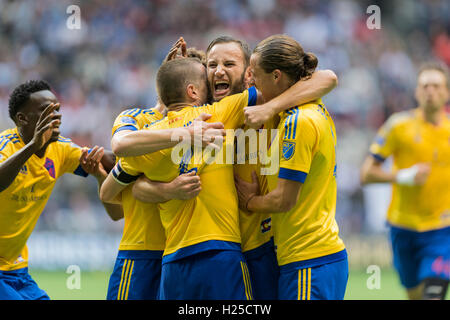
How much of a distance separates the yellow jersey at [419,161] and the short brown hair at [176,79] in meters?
4.00

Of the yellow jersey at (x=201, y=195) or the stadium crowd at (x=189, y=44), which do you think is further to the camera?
the stadium crowd at (x=189, y=44)

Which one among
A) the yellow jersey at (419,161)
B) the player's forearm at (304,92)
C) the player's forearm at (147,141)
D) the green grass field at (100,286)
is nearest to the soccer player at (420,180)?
the yellow jersey at (419,161)

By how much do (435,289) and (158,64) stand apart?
972 centimetres

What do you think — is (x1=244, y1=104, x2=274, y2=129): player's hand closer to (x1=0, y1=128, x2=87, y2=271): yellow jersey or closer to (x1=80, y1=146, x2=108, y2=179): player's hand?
(x1=80, y1=146, x2=108, y2=179): player's hand

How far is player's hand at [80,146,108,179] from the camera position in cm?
489

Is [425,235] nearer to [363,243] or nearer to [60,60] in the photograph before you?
[363,243]

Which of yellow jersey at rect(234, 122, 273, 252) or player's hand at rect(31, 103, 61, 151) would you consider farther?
player's hand at rect(31, 103, 61, 151)

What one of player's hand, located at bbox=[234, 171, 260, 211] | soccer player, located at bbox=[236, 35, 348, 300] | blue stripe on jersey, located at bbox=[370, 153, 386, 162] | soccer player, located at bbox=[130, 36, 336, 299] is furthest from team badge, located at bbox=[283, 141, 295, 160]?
blue stripe on jersey, located at bbox=[370, 153, 386, 162]

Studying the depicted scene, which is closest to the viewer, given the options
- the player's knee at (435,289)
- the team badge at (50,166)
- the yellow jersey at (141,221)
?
the yellow jersey at (141,221)

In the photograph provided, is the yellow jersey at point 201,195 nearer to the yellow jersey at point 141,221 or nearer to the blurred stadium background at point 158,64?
the yellow jersey at point 141,221

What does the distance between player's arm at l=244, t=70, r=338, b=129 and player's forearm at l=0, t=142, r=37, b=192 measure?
5.50 feet

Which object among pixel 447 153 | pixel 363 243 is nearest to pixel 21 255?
pixel 447 153

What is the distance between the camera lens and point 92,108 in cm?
1371

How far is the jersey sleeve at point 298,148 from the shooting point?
3.62 m
